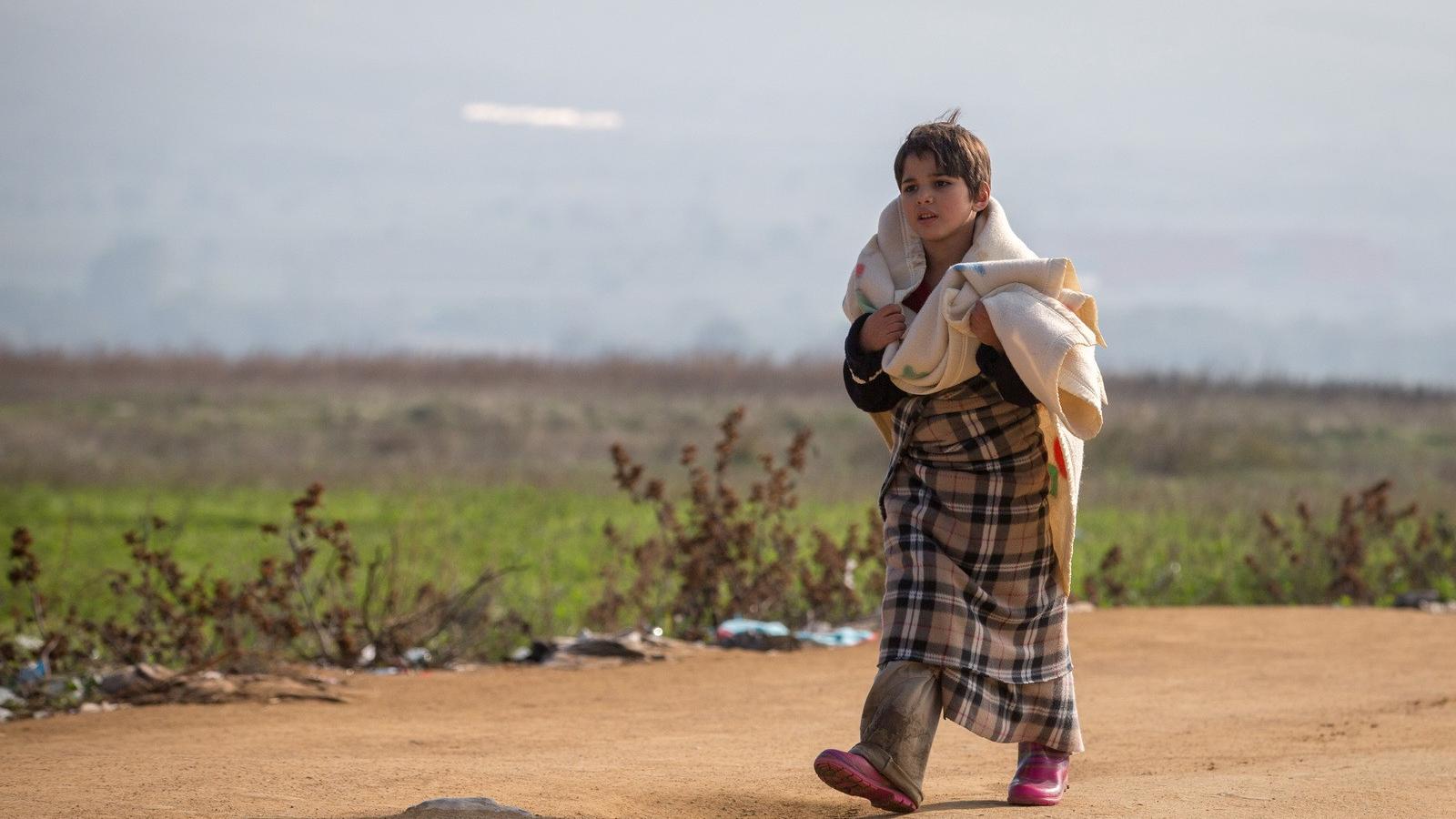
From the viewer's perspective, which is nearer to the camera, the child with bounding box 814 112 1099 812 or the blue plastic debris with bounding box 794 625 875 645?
the child with bounding box 814 112 1099 812

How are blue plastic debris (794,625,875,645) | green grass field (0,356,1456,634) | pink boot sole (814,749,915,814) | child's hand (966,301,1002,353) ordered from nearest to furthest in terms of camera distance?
pink boot sole (814,749,915,814) < child's hand (966,301,1002,353) < blue plastic debris (794,625,875,645) < green grass field (0,356,1456,634)

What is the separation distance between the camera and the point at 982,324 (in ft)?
14.8

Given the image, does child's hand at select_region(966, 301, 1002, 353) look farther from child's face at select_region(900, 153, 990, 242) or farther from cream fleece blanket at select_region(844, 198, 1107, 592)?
child's face at select_region(900, 153, 990, 242)

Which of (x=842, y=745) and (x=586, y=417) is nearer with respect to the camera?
(x=842, y=745)

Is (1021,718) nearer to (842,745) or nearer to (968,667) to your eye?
(968,667)

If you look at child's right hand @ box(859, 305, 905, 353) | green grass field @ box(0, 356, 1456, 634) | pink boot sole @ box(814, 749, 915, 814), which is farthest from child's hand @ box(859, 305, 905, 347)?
green grass field @ box(0, 356, 1456, 634)

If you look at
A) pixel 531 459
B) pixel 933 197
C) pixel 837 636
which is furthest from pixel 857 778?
pixel 531 459

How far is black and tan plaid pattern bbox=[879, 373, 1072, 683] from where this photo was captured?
→ 186 inches

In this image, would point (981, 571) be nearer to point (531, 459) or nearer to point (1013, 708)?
point (1013, 708)

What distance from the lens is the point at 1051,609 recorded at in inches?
192

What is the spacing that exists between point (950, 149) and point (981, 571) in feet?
3.91

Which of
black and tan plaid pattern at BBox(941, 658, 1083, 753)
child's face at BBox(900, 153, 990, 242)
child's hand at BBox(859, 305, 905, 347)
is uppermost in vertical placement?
child's face at BBox(900, 153, 990, 242)

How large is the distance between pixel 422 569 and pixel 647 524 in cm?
443

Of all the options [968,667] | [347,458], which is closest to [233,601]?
[968,667]
